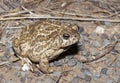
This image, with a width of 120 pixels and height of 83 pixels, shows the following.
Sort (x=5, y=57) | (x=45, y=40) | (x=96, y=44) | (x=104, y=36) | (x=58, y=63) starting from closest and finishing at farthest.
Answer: (x=45, y=40), (x=58, y=63), (x=5, y=57), (x=96, y=44), (x=104, y=36)

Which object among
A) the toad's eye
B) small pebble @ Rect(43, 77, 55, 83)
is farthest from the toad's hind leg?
the toad's eye

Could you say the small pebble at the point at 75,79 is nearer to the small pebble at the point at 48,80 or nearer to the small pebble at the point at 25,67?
the small pebble at the point at 48,80

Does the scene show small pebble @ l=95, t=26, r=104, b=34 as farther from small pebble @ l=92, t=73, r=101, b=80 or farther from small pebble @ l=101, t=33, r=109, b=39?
small pebble @ l=92, t=73, r=101, b=80

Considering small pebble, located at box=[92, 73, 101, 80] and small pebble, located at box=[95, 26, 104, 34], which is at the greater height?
small pebble, located at box=[95, 26, 104, 34]

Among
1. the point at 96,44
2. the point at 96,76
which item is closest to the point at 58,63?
the point at 96,76

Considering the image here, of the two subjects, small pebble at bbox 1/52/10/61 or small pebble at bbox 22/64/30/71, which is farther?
small pebble at bbox 1/52/10/61

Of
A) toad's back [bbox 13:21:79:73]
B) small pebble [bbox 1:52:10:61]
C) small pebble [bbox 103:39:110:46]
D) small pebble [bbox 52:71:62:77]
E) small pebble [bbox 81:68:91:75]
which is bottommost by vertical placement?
small pebble [bbox 81:68:91:75]

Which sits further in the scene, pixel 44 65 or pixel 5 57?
pixel 5 57

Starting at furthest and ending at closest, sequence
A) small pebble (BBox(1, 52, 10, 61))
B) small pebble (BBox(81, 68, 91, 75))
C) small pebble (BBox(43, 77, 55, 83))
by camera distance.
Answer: small pebble (BBox(1, 52, 10, 61)), small pebble (BBox(81, 68, 91, 75)), small pebble (BBox(43, 77, 55, 83))

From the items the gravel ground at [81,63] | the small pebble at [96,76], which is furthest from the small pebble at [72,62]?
the small pebble at [96,76]

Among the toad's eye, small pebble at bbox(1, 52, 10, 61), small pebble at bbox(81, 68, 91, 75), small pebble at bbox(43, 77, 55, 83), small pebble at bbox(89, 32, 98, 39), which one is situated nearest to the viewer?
the toad's eye

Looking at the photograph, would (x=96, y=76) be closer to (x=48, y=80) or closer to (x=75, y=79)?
(x=75, y=79)
